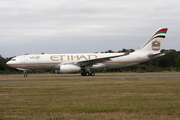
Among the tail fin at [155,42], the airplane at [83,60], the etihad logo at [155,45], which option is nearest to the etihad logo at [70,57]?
the airplane at [83,60]

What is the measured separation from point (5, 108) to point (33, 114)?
1.68m

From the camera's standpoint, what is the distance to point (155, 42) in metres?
35.6

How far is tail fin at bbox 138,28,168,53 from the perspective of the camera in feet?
116

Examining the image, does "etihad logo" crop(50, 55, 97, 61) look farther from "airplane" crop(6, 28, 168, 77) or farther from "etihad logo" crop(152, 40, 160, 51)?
"etihad logo" crop(152, 40, 160, 51)

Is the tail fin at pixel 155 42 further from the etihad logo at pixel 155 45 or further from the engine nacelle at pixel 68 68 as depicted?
the engine nacelle at pixel 68 68

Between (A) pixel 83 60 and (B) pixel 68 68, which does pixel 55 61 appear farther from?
(A) pixel 83 60

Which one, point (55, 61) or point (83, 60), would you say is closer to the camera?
point (83, 60)

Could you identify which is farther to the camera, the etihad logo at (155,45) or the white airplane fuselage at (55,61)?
the etihad logo at (155,45)

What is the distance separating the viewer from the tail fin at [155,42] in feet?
116

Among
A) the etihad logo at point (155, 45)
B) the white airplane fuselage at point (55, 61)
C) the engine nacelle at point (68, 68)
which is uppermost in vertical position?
the etihad logo at point (155, 45)

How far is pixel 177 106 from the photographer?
864cm

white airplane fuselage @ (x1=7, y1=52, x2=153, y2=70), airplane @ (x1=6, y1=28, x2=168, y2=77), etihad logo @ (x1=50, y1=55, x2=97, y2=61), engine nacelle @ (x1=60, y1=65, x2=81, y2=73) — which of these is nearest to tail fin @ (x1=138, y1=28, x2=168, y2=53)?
airplane @ (x1=6, y1=28, x2=168, y2=77)

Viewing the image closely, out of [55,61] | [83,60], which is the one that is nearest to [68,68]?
[83,60]

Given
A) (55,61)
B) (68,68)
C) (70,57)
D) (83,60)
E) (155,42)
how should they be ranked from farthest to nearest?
(155,42) → (70,57) → (55,61) → (83,60) → (68,68)
